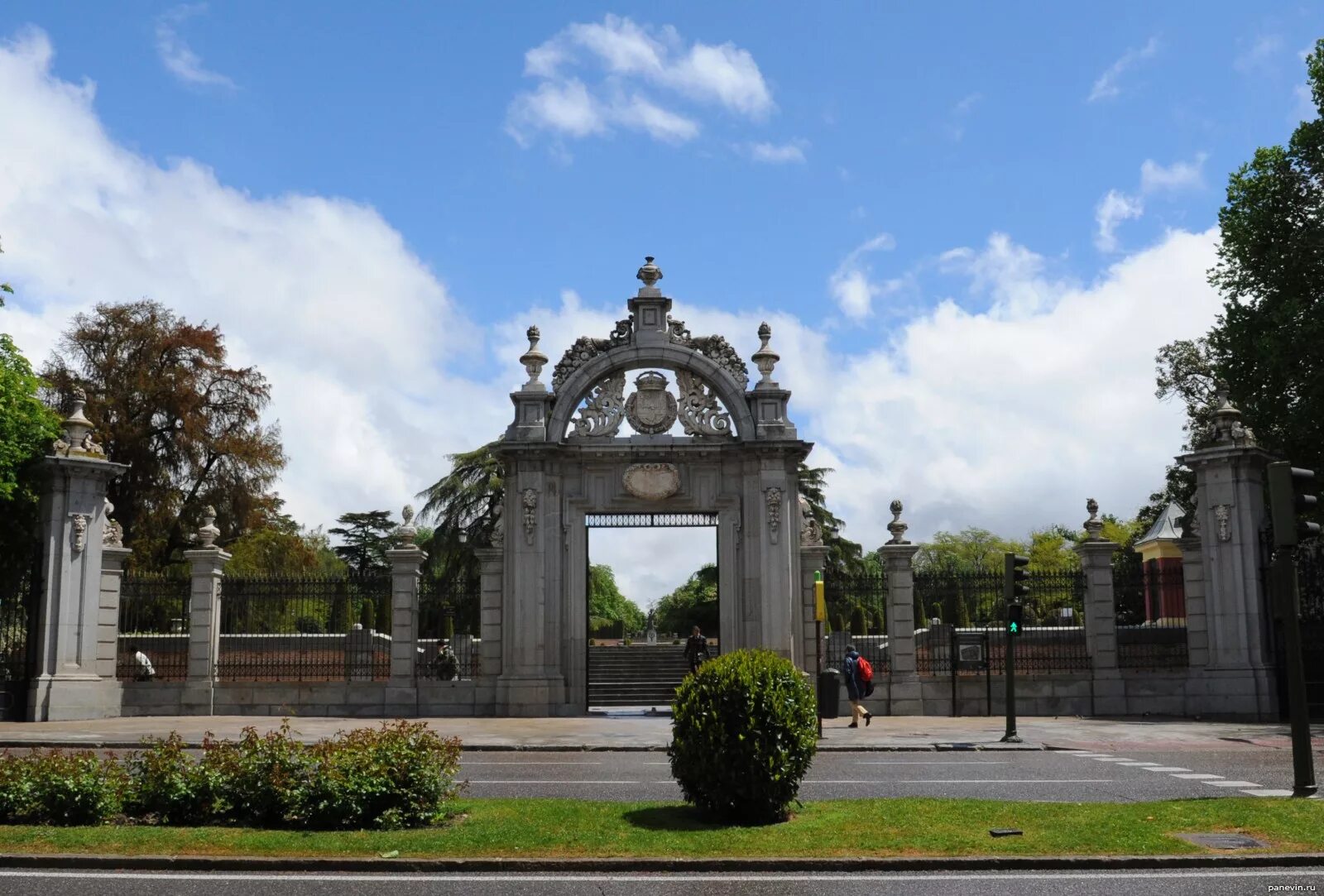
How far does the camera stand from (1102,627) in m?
26.1

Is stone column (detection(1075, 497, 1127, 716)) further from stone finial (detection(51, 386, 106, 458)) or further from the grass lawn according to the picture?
stone finial (detection(51, 386, 106, 458))

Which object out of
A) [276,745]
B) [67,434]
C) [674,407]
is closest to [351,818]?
[276,745]

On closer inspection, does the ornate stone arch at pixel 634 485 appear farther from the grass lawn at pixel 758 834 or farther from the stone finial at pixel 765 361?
the grass lawn at pixel 758 834

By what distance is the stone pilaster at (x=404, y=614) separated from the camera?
26.2 meters

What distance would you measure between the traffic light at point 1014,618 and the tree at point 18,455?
766 inches

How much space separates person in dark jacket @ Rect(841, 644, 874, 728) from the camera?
23.7 meters

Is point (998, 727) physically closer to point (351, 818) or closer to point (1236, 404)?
point (1236, 404)

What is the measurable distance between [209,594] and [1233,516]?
21.7 meters

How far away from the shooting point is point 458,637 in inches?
1088

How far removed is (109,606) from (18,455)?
3.69m

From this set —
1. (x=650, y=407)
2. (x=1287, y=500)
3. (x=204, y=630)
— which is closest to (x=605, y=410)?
(x=650, y=407)

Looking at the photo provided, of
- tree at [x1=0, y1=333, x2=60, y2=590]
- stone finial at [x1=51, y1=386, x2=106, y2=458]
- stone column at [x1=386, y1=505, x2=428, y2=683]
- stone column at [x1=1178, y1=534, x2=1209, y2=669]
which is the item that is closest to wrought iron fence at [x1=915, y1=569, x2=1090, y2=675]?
stone column at [x1=1178, y1=534, x2=1209, y2=669]

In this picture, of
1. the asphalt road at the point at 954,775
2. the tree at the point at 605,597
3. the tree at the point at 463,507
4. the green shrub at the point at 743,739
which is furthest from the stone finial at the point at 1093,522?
the tree at the point at 605,597

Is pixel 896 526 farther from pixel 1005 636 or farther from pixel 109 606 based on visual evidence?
pixel 109 606
